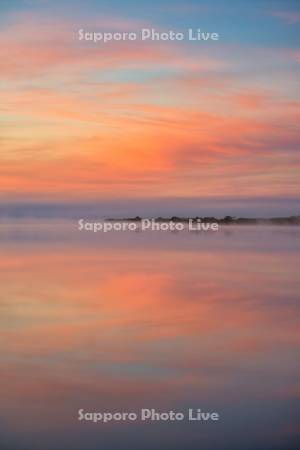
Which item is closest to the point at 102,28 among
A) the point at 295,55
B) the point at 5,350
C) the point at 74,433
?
the point at 295,55

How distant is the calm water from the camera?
2.79 m

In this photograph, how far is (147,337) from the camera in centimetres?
280

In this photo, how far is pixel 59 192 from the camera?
2.79 metres

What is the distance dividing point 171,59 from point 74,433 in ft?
3.93

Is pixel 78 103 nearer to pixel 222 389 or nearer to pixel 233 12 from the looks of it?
pixel 233 12

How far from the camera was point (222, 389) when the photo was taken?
9.20 ft

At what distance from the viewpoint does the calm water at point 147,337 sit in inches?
110

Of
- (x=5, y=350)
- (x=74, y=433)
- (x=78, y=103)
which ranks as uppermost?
(x=78, y=103)

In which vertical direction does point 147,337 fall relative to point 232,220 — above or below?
below

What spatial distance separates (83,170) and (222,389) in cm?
81

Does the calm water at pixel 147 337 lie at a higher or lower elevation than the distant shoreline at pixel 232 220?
lower

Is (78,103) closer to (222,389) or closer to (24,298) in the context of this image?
(24,298)

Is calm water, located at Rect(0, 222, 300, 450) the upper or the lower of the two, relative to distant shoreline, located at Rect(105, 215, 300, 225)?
lower

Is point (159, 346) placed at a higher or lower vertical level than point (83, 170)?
lower
